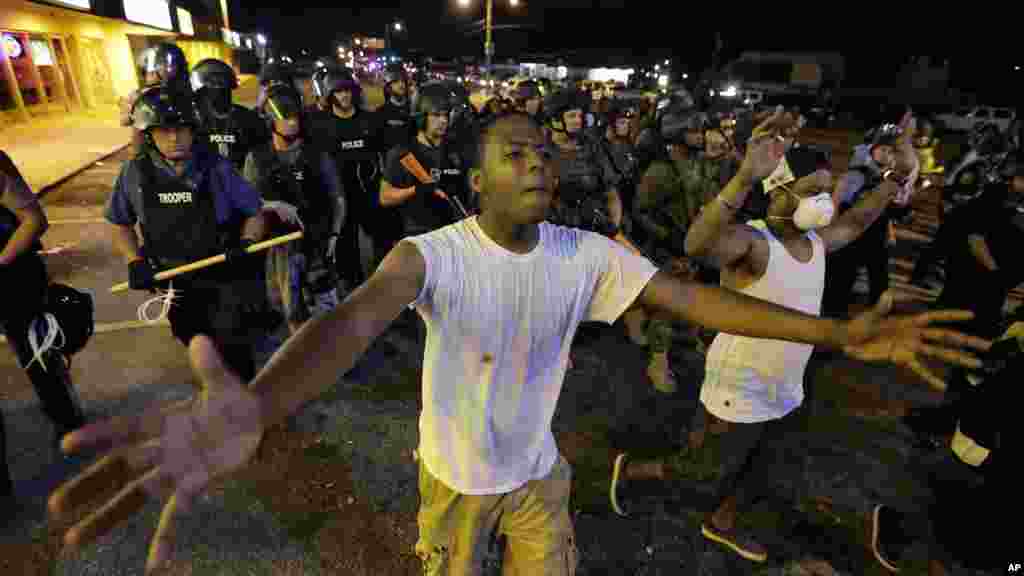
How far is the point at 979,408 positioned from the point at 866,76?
57132mm

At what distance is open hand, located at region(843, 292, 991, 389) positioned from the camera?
63.6 inches

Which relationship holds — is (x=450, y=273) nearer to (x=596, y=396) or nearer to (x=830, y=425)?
(x=596, y=396)

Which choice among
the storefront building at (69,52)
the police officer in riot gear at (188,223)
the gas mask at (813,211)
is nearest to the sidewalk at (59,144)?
the storefront building at (69,52)

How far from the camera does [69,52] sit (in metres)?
20.6

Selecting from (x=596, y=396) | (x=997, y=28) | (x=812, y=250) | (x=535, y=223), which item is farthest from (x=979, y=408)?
(x=997, y=28)

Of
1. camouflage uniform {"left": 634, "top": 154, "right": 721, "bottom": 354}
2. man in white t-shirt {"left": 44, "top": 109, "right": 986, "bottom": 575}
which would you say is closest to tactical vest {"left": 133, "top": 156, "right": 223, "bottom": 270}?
man in white t-shirt {"left": 44, "top": 109, "right": 986, "bottom": 575}

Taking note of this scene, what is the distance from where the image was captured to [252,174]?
4.81 m

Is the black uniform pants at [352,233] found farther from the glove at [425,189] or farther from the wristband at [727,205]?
the wristband at [727,205]

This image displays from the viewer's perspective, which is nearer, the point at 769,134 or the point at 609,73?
the point at 769,134

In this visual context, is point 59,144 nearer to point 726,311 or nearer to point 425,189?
point 425,189

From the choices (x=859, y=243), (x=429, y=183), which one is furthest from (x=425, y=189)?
(x=859, y=243)

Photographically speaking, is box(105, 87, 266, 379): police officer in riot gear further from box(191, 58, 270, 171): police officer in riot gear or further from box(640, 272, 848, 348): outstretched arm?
box(640, 272, 848, 348): outstretched arm

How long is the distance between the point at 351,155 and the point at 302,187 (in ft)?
4.25

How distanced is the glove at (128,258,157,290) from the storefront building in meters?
11.6
